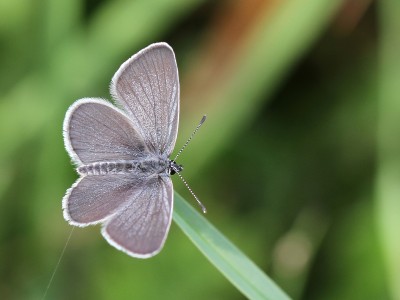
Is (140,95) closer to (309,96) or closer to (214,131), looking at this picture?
(214,131)

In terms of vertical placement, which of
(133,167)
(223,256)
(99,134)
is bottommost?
(223,256)

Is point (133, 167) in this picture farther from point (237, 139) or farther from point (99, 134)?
point (237, 139)

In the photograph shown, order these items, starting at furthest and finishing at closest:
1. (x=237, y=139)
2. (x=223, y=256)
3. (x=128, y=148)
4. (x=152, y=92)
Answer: (x=237, y=139) < (x=128, y=148) < (x=152, y=92) < (x=223, y=256)

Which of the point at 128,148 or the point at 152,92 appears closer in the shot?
the point at 152,92

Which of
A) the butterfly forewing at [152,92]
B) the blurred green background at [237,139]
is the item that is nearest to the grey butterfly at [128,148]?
the butterfly forewing at [152,92]

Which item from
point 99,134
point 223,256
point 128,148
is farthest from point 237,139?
point 223,256

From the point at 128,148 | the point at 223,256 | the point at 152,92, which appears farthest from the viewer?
the point at 128,148

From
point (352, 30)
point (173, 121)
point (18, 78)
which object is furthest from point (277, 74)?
point (18, 78)
